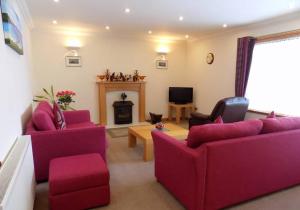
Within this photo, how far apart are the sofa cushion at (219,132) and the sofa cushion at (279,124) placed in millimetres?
127

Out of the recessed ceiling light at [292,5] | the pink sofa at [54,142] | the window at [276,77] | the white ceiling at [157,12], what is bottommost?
the pink sofa at [54,142]

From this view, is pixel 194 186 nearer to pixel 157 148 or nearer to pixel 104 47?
pixel 157 148

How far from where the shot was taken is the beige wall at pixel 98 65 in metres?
5.34

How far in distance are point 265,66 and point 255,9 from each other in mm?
1360

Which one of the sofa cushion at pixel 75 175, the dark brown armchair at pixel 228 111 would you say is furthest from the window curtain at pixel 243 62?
the sofa cushion at pixel 75 175

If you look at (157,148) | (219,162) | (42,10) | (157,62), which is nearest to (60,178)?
(157,148)

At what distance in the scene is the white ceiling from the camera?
346 centimetres

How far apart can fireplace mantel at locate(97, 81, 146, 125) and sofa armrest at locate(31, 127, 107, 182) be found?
3.14 meters

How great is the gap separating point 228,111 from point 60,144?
3129mm

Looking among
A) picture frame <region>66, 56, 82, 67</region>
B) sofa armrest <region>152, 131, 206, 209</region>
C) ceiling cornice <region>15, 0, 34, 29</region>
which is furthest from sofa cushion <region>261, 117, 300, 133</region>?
picture frame <region>66, 56, 82, 67</region>

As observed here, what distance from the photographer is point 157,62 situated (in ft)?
21.7

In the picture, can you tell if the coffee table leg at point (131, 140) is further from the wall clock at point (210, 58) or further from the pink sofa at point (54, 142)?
the wall clock at point (210, 58)

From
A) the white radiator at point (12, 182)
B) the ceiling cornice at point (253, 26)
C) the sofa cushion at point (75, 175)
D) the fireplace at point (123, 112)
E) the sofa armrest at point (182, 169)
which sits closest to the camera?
the white radiator at point (12, 182)

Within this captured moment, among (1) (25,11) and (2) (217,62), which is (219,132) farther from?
(2) (217,62)
